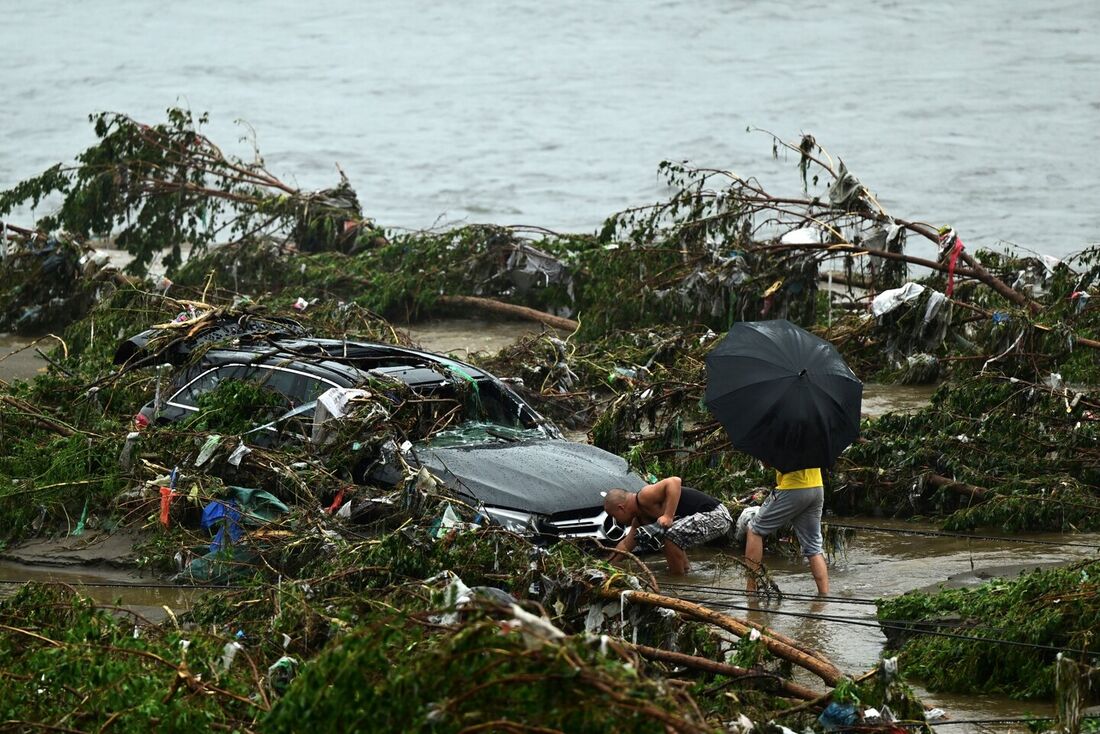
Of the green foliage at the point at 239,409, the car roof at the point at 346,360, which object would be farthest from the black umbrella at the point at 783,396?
the green foliage at the point at 239,409

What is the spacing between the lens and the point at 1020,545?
1075 centimetres

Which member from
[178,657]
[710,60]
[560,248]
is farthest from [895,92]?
[178,657]

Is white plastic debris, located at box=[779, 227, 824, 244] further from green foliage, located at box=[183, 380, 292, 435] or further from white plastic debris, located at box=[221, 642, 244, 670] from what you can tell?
white plastic debris, located at box=[221, 642, 244, 670]

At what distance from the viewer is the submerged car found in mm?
10109

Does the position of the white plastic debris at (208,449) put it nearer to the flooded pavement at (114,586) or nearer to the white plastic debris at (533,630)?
the flooded pavement at (114,586)

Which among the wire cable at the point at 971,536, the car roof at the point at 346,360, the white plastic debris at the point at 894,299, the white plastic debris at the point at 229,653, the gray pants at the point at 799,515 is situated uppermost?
the white plastic debris at the point at 894,299

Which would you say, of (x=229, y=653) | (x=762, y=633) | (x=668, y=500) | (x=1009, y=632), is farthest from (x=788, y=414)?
(x=229, y=653)

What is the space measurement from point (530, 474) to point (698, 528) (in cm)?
123

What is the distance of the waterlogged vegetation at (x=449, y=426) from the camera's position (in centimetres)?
607

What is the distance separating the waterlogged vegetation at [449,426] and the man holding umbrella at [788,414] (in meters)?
1.21

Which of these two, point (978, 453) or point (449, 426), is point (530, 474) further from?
point (978, 453)

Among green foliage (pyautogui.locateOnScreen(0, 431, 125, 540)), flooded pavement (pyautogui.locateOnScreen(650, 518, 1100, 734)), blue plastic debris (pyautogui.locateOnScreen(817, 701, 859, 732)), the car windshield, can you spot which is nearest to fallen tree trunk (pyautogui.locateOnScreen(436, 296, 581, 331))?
the car windshield

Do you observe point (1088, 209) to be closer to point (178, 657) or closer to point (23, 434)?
point (23, 434)

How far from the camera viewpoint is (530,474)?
1034cm
